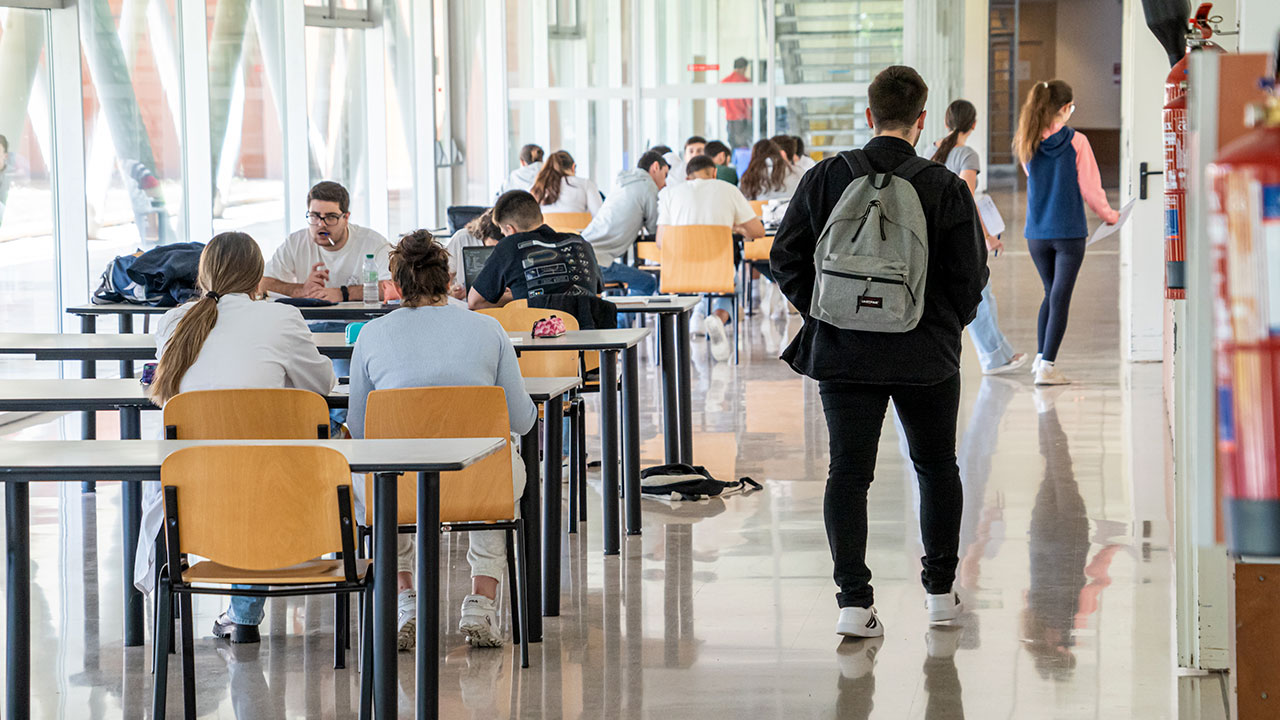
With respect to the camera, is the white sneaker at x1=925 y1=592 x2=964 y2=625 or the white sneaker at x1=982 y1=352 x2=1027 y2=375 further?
the white sneaker at x1=982 y1=352 x2=1027 y2=375

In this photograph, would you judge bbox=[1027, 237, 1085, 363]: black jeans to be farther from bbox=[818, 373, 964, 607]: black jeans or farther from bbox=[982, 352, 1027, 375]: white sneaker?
bbox=[818, 373, 964, 607]: black jeans

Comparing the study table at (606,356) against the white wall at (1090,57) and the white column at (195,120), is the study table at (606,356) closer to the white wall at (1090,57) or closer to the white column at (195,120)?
the white column at (195,120)

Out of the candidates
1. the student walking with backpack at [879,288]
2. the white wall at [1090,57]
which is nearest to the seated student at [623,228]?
the student walking with backpack at [879,288]

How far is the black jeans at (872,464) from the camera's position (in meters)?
3.64

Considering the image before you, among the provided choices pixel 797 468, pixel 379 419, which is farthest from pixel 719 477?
pixel 379 419

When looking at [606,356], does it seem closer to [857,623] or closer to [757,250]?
[857,623]

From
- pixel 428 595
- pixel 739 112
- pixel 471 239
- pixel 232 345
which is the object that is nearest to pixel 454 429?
pixel 428 595

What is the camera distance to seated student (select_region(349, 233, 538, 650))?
12.1 ft

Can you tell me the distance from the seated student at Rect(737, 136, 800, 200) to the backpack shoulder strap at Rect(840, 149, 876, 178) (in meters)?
7.33

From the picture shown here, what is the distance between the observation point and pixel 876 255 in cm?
344

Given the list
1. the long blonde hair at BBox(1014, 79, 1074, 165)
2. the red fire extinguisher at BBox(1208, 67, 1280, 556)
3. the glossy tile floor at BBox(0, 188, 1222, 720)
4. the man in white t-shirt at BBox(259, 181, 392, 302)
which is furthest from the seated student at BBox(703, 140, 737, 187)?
the red fire extinguisher at BBox(1208, 67, 1280, 556)

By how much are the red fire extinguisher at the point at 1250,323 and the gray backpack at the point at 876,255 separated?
238cm

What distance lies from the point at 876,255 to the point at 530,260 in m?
2.46

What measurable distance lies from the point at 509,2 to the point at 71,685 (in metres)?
12.8
